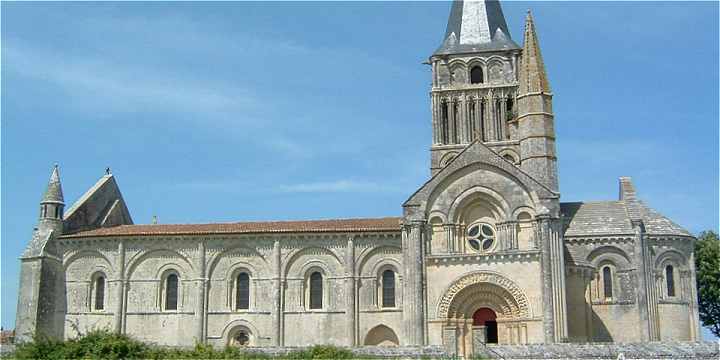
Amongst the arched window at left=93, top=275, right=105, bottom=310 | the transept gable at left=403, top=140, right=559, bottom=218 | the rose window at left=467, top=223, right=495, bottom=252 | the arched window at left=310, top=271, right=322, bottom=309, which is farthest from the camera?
the arched window at left=93, top=275, right=105, bottom=310

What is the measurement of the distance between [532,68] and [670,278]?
1222 centimetres

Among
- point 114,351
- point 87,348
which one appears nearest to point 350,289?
point 114,351

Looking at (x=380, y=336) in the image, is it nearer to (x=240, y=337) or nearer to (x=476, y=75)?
(x=240, y=337)

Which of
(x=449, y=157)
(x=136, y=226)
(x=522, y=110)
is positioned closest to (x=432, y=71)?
(x=449, y=157)

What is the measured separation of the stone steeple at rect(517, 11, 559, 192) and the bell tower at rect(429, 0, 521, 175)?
16.7 ft

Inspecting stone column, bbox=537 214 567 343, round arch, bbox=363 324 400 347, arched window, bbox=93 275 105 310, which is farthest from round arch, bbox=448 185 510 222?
arched window, bbox=93 275 105 310

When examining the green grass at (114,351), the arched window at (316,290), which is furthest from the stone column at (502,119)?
the green grass at (114,351)

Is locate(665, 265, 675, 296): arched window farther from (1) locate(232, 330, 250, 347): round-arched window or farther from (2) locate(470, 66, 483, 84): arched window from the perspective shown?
(1) locate(232, 330, 250, 347): round-arched window

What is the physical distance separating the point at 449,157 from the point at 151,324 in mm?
18669

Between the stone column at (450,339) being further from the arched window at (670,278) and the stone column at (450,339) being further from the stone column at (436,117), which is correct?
the stone column at (436,117)

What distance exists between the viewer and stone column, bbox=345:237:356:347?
136 feet

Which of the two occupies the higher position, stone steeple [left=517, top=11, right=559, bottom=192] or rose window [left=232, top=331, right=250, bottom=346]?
stone steeple [left=517, top=11, right=559, bottom=192]

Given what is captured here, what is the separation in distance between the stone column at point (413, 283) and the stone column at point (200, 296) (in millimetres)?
10455

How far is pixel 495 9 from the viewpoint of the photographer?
52.5m
